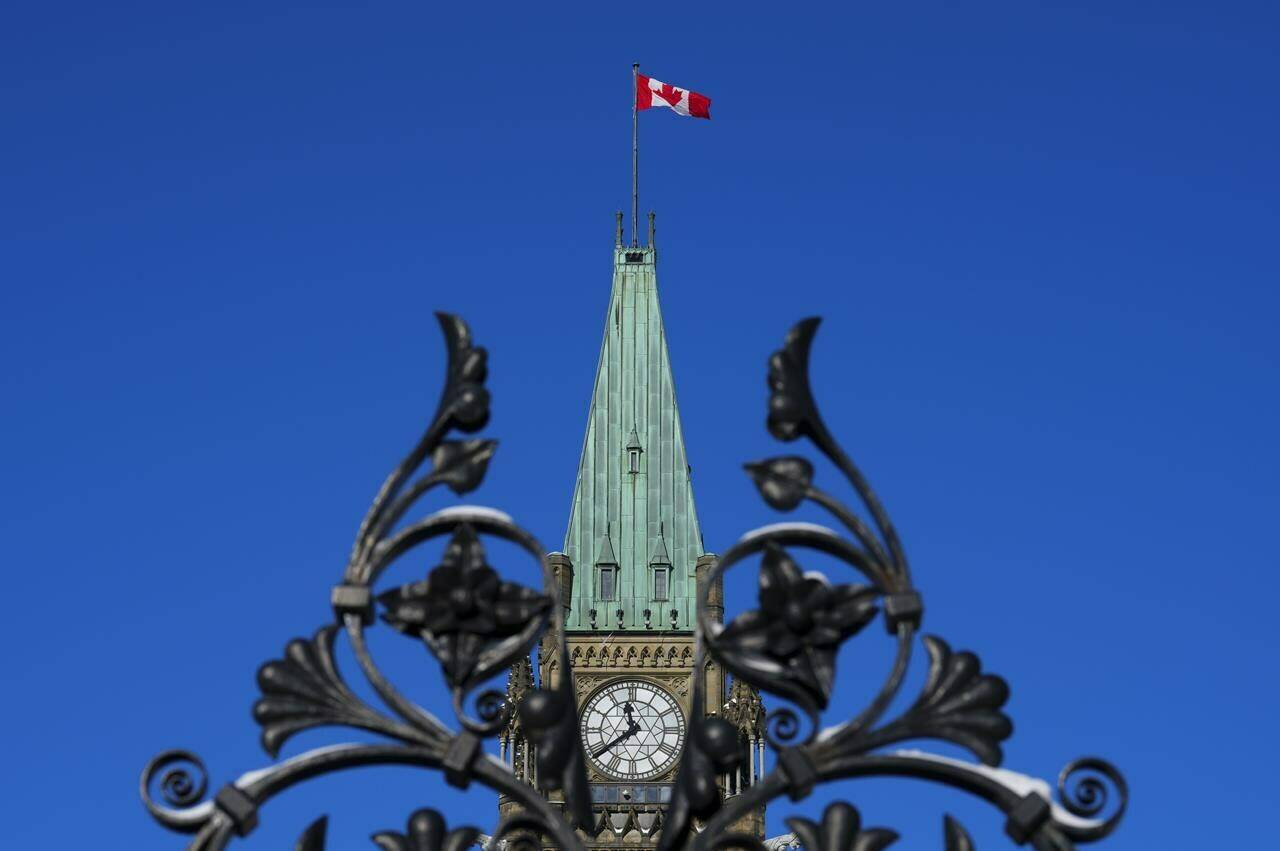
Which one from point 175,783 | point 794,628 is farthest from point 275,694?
point 794,628

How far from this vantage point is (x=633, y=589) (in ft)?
261

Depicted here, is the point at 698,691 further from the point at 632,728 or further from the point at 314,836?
the point at 632,728

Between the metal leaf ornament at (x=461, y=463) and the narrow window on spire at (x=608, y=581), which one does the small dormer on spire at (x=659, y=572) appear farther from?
the metal leaf ornament at (x=461, y=463)

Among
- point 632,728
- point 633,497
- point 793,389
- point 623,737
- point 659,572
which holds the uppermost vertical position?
point 633,497

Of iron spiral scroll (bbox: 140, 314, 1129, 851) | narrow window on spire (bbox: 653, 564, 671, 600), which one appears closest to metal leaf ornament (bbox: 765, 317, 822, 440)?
iron spiral scroll (bbox: 140, 314, 1129, 851)

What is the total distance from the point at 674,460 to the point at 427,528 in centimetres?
7543

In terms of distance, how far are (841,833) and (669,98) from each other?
75.8 meters

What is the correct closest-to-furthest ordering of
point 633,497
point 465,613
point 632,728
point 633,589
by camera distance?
point 465,613 → point 632,728 → point 633,589 → point 633,497

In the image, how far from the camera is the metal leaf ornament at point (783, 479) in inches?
238

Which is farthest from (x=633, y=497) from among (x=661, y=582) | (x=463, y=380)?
(x=463, y=380)

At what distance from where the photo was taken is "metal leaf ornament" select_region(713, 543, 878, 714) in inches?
234

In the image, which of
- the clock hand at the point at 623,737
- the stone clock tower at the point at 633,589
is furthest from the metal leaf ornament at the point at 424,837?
the clock hand at the point at 623,737

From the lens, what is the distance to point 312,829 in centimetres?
599

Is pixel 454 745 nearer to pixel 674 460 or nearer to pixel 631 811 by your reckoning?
pixel 631 811
